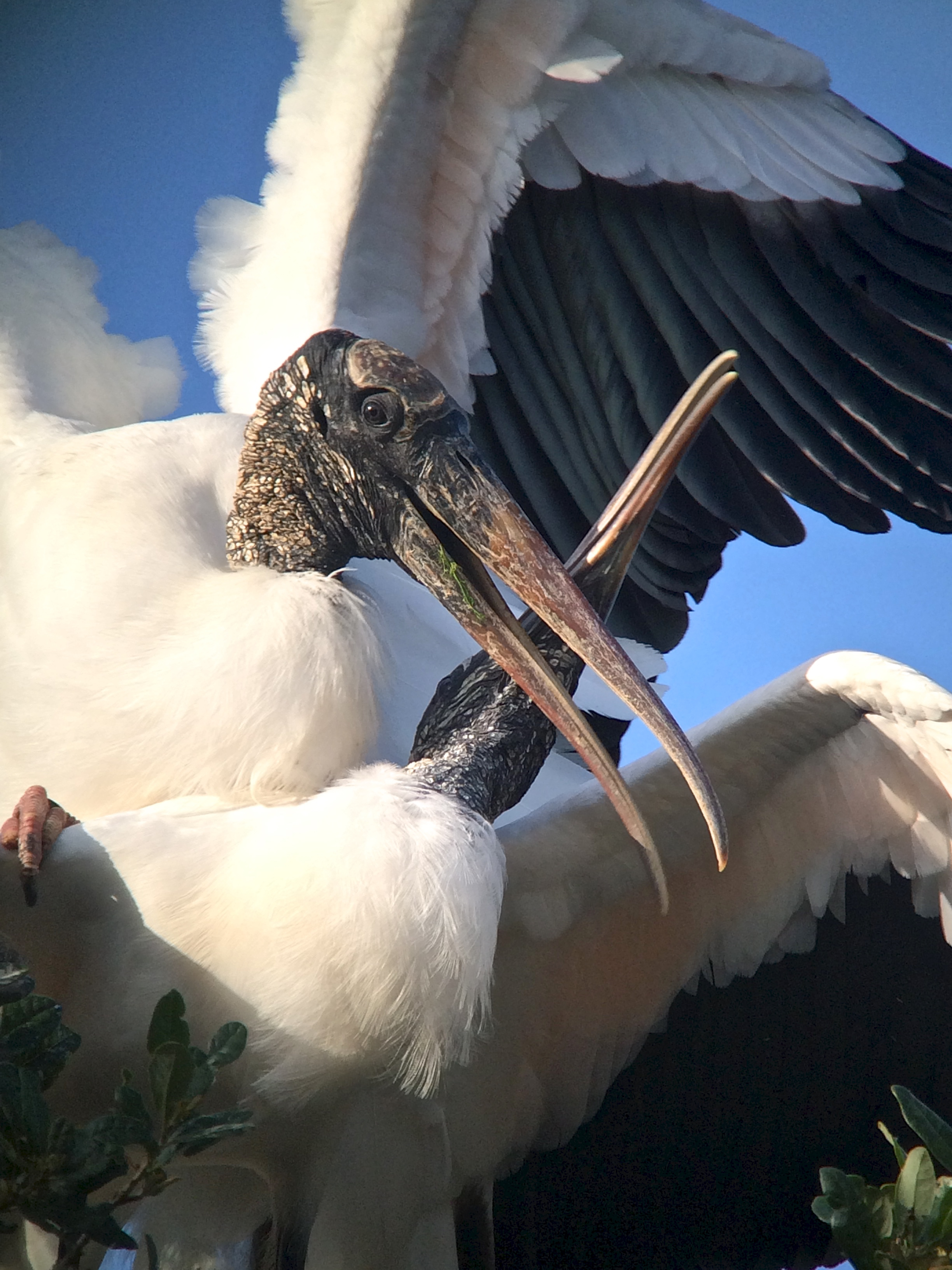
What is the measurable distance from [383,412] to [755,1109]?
1069mm

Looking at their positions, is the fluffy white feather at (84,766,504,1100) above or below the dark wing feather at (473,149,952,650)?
below

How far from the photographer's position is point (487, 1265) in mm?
1868

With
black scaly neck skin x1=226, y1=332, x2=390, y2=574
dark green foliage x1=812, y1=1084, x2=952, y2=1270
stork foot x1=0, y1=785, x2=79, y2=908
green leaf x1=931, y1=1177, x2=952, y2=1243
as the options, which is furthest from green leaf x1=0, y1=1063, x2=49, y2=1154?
black scaly neck skin x1=226, y1=332, x2=390, y2=574

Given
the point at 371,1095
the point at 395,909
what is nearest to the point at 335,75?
the point at 395,909

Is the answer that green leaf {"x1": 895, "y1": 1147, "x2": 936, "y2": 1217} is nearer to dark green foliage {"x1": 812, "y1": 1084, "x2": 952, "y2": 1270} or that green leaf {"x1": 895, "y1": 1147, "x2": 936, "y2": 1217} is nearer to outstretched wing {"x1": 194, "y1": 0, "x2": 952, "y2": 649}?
dark green foliage {"x1": 812, "y1": 1084, "x2": 952, "y2": 1270}

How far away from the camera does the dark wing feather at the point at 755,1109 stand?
6.57ft

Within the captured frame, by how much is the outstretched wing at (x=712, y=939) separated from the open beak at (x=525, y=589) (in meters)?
0.15

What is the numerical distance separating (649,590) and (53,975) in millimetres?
1540

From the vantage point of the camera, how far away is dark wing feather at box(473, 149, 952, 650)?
2484mm

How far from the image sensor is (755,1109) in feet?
6.72

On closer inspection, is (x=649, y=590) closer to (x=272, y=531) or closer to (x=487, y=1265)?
(x=272, y=531)

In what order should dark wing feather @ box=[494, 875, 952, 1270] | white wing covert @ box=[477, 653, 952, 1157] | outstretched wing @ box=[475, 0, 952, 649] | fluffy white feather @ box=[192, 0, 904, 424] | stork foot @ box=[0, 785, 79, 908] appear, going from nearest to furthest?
stork foot @ box=[0, 785, 79, 908] < white wing covert @ box=[477, 653, 952, 1157] < dark wing feather @ box=[494, 875, 952, 1270] < fluffy white feather @ box=[192, 0, 904, 424] < outstretched wing @ box=[475, 0, 952, 649]

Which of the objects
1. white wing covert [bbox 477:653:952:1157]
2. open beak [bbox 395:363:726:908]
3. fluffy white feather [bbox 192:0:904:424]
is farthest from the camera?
fluffy white feather [bbox 192:0:904:424]

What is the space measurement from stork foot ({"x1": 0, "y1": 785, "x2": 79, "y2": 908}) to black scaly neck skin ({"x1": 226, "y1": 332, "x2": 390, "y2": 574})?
521mm
